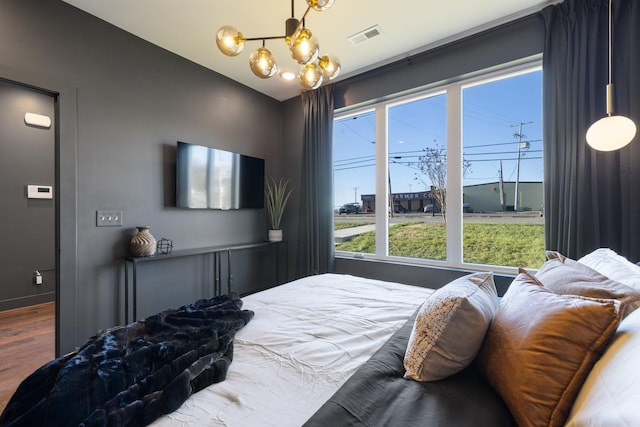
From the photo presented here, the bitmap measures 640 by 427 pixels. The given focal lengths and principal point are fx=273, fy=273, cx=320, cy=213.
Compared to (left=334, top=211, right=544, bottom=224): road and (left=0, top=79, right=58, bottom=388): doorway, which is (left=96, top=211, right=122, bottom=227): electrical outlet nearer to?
(left=0, top=79, right=58, bottom=388): doorway

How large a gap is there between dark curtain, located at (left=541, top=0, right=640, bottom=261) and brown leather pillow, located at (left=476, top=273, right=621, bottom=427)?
1.64 metres

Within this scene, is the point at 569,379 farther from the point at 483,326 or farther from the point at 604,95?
the point at 604,95

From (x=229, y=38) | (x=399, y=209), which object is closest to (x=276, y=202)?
(x=399, y=209)

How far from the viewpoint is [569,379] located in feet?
2.16

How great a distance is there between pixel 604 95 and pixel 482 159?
90 cm

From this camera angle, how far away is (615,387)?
550mm

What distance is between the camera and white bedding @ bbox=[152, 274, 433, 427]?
757 millimetres

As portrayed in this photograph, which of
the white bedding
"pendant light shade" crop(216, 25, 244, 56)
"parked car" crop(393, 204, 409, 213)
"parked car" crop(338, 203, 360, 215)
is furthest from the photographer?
"parked car" crop(338, 203, 360, 215)

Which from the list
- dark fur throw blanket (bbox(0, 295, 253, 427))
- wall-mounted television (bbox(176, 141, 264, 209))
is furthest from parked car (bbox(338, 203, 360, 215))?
dark fur throw blanket (bbox(0, 295, 253, 427))

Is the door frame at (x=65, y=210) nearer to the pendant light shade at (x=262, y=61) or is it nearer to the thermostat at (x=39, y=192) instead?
the pendant light shade at (x=262, y=61)

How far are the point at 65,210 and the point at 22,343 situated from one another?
145cm

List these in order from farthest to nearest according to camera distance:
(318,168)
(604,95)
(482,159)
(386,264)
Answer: (318,168), (386,264), (482,159), (604,95)

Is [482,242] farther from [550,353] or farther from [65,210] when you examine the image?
[65,210]

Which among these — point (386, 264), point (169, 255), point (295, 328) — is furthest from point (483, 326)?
point (169, 255)
